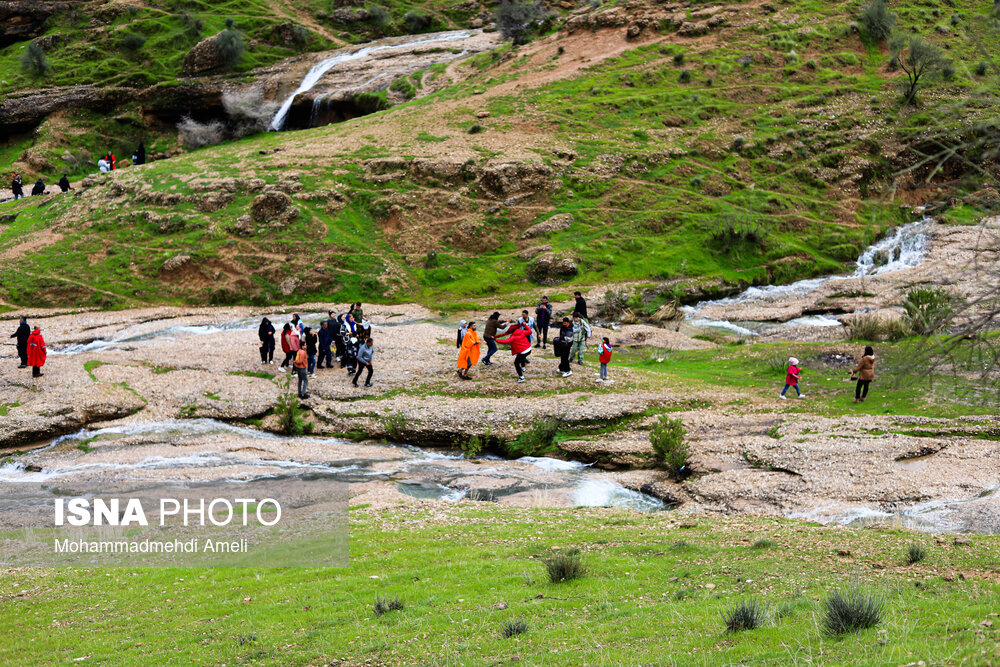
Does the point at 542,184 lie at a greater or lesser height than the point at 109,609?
greater

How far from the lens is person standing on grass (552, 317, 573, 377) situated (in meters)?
28.6

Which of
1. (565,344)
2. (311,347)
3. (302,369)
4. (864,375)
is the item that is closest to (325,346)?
(311,347)

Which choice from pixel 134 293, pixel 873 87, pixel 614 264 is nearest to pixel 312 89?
pixel 134 293

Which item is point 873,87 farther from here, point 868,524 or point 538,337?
point 868,524

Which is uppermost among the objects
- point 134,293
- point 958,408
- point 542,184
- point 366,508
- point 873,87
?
point 873,87

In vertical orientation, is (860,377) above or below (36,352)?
below

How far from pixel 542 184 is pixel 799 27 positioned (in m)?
34.3

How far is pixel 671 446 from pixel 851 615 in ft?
43.9

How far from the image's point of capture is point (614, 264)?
4634 cm

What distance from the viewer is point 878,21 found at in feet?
219

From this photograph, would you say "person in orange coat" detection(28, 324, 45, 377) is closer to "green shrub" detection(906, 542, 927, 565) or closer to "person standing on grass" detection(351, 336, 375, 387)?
"person standing on grass" detection(351, 336, 375, 387)

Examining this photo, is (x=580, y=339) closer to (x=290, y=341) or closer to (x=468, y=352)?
(x=468, y=352)

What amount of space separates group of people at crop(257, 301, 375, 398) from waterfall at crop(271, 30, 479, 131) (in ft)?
151

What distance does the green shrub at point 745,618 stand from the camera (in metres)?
9.48
